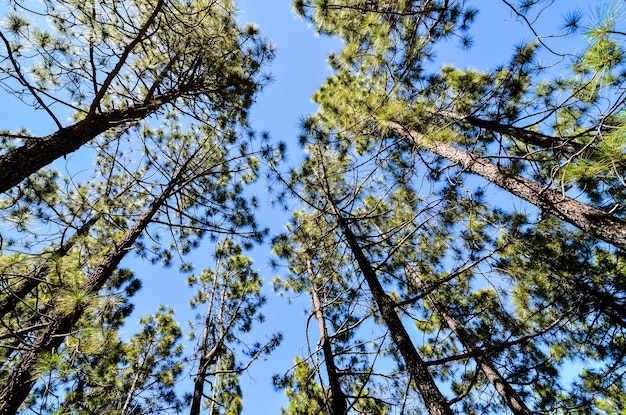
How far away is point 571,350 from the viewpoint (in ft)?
17.6

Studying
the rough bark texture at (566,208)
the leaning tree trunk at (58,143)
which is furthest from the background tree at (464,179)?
the leaning tree trunk at (58,143)

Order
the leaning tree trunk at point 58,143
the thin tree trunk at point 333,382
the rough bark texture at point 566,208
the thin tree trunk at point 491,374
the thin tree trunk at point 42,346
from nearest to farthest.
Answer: the thin tree trunk at point 42,346
the leaning tree trunk at point 58,143
the rough bark texture at point 566,208
the thin tree trunk at point 333,382
the thin tree trunk at point 491,374

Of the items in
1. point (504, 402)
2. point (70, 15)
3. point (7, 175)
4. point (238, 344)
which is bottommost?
point (504, 402)

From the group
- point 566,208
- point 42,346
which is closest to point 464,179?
point 566,208

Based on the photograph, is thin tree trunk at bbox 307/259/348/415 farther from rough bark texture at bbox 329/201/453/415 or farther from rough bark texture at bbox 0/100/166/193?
rough bark texture at bbox 0/100/166/193

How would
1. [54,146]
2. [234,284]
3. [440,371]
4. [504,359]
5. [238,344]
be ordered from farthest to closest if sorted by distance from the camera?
1. [234,284]
2. [238,344]
3. [440,371]
4. [504,359]
5. [54,146]

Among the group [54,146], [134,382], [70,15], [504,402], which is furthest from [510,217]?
[134,382]

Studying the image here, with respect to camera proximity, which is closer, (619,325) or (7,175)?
(7,175)

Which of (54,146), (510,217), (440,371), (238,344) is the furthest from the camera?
(238,344)

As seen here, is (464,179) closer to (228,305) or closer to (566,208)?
(566,208)

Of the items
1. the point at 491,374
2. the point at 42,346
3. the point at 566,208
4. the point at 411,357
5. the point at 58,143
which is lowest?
the point at 411,357

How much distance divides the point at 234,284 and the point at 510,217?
644 centimetres

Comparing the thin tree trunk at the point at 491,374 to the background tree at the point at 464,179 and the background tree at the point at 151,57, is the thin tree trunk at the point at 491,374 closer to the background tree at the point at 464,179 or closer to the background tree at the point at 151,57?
the background tree at the point at 464,179

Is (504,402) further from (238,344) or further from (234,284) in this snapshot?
(234,284)
